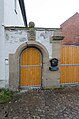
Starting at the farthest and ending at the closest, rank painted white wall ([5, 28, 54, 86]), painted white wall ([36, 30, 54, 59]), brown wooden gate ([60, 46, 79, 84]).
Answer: brown wooden gate ([60, 46, 79, 84]) < painted white wall ([36, 30, 54, 59]) < painted white wall ([5, 28, 54, 86])

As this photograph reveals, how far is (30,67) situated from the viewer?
9250 millimetres

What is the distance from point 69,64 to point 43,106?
383cm

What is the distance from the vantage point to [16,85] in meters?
8.98

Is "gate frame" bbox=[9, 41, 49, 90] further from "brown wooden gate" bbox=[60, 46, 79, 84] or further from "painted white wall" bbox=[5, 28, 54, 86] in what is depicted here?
"brown wooden gate" bbox=[60, 46, 79, 84]

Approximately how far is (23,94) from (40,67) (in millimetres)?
1716

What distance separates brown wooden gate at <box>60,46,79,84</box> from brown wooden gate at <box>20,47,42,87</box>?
1295 mm

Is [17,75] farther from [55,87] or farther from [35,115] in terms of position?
[35,115]

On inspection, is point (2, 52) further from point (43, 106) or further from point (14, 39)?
point (43, 106)

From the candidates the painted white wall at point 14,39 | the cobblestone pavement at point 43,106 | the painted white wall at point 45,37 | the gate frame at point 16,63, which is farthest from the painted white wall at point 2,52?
the painted white wall at point 45,37

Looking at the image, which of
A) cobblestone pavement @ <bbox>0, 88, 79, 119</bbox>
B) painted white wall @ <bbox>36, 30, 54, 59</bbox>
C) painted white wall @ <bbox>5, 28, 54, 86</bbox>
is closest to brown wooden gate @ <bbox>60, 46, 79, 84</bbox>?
painted white wall @ <bbox>36, 30, 54, 59</bbox>

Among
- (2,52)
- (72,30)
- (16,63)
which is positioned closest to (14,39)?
(2,52)

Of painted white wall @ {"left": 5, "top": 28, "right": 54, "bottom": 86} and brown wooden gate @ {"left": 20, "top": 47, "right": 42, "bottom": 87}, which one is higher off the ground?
painted white wall @ {"left": 5, "top": 28, "right": 54, "bottom": 86}

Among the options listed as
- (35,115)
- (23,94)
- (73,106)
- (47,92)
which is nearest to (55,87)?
(47,92)

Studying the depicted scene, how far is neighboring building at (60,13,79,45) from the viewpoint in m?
22.0
